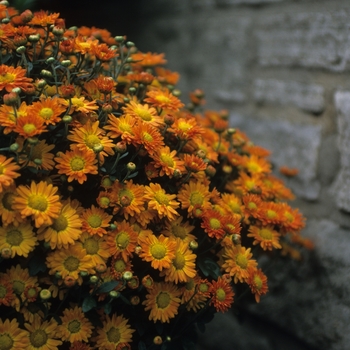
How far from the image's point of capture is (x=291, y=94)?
175 cm

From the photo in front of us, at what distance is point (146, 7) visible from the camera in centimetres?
228

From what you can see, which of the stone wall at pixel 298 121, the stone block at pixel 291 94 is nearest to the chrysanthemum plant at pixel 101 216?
the stone wall at pixel 298 121

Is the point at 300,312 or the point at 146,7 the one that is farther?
the point at 146,7

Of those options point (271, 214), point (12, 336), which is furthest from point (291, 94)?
point (12, 336)

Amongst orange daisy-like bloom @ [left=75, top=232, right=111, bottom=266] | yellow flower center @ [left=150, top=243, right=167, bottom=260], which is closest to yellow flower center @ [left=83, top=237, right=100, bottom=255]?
orange daisy-like bloom @ [left=75, top=232, right=111, bottom=266]

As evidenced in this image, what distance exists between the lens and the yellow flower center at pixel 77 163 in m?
0.99

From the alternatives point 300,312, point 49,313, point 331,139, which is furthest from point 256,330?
point 49,313

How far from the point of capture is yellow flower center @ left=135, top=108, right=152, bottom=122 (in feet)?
3.72

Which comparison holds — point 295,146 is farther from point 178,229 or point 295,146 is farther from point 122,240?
point 122,240

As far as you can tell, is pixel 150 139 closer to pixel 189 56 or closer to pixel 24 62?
pixel 24 62

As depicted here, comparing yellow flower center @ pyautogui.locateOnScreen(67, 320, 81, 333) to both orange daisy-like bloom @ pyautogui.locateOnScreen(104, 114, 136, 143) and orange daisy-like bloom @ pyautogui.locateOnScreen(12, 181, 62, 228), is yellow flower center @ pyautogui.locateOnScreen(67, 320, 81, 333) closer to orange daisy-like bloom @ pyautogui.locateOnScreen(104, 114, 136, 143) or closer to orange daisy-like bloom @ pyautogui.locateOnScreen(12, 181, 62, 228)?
orange daisy-like bloom @ pyautogui.locateOnScreen(12, 181, 62, 228)

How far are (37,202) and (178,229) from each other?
308mm

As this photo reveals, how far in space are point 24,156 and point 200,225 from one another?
1.37ft

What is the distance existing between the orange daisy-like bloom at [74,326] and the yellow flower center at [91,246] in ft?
0.37
